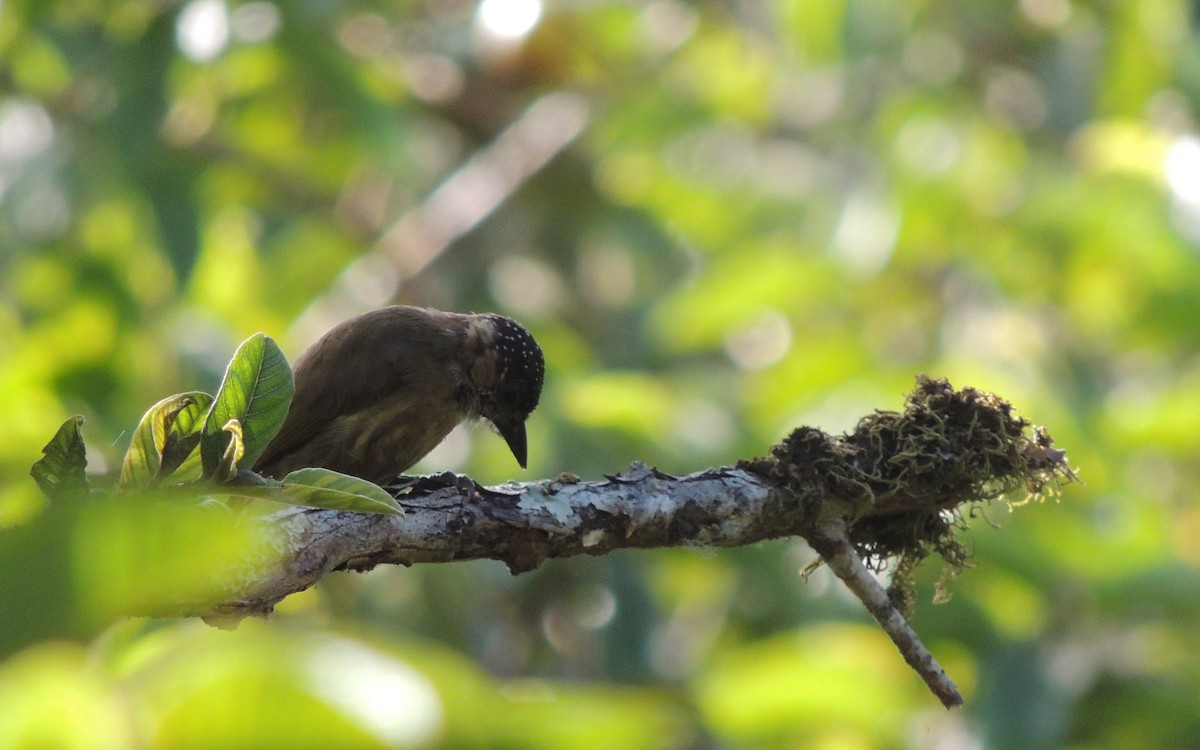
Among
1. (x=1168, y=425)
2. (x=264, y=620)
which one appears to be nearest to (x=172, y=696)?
(x=264, y=620)

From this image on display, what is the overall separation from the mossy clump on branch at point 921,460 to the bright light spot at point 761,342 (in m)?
4.67

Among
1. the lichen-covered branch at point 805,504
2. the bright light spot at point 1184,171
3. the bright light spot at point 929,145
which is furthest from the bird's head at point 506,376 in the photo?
the bright light spot at point 1184,171

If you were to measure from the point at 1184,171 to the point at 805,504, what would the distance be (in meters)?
4.10

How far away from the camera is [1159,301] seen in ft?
21.5

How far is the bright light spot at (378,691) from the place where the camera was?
1.79m

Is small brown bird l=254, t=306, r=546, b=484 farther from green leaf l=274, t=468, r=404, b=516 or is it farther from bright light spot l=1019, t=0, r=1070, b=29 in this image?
bright light spot l=1019, t=0, r=1070, b=29

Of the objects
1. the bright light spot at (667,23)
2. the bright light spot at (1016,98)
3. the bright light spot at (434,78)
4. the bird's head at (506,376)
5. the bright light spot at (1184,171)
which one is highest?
the bright light spot at (434,78)

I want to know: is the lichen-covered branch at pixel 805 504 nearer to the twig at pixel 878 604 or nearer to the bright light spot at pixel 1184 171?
the twig at pixel 878 604

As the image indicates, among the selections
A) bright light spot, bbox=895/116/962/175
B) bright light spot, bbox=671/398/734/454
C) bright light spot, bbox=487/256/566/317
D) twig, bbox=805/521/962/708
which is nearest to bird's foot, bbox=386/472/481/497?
twig, bbox=805/521/962/708

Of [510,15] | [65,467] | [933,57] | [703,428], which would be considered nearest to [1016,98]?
Answer: [933,57]

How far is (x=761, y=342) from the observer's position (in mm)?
9430

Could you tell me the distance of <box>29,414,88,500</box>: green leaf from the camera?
2303 mm

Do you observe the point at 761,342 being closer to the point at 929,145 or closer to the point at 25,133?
the point at 929,145

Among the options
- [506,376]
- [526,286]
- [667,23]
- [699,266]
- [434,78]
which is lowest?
[506,376]
